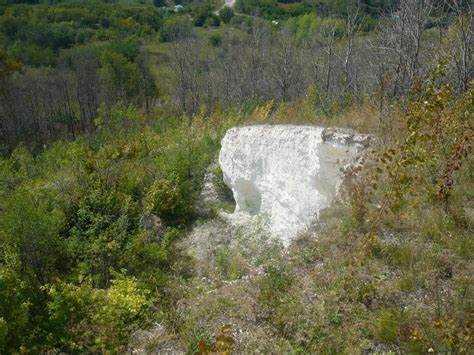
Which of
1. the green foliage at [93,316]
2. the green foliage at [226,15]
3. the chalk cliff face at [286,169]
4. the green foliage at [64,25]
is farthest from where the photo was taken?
the green foliage at [226,15]

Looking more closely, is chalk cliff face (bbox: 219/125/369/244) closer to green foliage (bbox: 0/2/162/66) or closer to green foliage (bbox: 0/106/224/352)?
green foliage (bbox: 0/106/224/352)

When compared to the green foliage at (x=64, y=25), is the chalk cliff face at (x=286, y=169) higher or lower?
higher

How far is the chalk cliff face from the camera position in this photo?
30.7ft

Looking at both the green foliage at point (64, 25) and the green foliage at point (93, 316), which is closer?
the green foliage at point (93, 316)

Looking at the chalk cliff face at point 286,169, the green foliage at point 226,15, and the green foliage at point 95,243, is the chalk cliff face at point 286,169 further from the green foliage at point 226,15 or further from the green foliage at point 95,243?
the green foliage at point 226,15

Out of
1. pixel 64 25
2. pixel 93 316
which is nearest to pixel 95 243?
pixel 93 316

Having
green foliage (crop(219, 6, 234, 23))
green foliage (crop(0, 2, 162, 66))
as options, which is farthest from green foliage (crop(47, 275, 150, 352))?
green foliage (crop(219, 6, 234, 23))

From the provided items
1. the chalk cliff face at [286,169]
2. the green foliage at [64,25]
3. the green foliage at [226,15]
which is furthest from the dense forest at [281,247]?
the green foliage at [226,15]

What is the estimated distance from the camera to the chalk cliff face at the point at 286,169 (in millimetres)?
9359

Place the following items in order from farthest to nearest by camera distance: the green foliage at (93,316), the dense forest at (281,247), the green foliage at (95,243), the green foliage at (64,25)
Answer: the green foliage at (64,25)
the green foliage at (95,243)
the green foliage at (93,316)
the dense forest at (281,247)

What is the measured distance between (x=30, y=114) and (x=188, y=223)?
40340mm

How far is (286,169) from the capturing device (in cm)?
1057

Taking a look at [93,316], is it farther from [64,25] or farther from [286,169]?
[64,25]

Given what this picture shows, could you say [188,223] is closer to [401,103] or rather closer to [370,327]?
[401,103]
